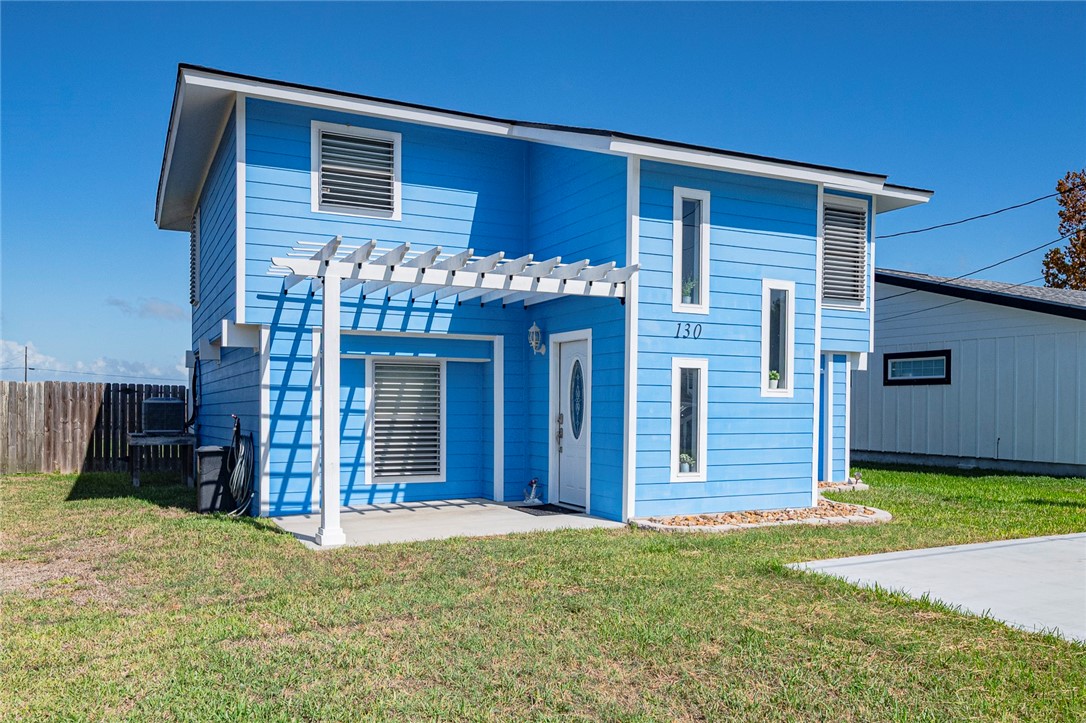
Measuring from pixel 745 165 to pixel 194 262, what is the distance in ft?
32.4

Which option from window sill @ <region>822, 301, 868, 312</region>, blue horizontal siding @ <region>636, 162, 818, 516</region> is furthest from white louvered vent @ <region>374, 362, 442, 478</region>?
window sill @ <region>822, 301, 868, 312</region>

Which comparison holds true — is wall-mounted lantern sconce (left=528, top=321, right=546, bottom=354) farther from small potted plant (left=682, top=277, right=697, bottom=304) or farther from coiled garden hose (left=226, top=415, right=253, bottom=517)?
coiled garden hose (left=226, top=415, right=253, bottom=517)

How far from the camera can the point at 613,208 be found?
9117 millimetres

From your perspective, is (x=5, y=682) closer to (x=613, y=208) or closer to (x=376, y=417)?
(x=376, y=417)

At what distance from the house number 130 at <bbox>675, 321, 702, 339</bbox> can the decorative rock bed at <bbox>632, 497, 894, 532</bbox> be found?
203cm

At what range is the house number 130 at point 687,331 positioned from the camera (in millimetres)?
9109

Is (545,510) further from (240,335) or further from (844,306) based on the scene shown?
(844,306)

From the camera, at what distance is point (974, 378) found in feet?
51.1

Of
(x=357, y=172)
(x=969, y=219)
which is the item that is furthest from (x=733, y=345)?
(x=969, y=219)

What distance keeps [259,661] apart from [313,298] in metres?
5.81

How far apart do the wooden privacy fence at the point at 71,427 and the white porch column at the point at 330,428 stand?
8.88 meters

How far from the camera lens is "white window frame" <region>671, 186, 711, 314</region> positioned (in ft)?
29.9

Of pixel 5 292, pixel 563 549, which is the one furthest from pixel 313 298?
pixel 563 549

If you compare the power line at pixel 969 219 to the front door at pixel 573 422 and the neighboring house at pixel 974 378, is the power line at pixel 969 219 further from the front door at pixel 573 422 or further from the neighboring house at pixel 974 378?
the front door at pixel 573 422
